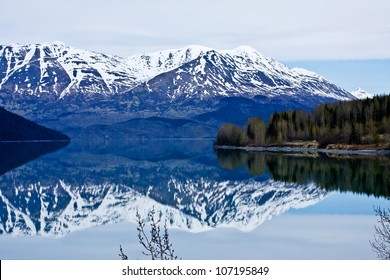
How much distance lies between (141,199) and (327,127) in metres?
73.5

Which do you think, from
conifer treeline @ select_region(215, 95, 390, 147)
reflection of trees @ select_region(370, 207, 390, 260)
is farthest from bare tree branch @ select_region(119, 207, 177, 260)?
conifer treeline @ select_region(215, 95, 390, 147)

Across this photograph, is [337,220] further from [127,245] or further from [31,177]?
[31,177]

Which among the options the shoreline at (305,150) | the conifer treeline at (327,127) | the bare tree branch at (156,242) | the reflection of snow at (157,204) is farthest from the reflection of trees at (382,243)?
the conifer treeline at (327,127)

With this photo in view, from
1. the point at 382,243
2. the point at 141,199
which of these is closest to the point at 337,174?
the point at 141,199

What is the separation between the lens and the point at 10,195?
4731 cm

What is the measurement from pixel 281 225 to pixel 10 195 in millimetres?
27801

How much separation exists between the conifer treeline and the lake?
111 ft

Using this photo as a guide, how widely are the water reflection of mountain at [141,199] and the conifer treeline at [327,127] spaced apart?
4205 cm

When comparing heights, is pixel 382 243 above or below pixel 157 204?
above

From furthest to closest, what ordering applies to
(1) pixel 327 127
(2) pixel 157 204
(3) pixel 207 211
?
(1) pixel 327 127 < (2) pixel 157 204 < (3) pixel 207 211

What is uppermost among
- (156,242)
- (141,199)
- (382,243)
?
(156,242)

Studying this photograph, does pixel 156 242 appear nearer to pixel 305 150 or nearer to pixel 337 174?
pixel 337 174

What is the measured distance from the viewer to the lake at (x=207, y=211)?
2191 cm

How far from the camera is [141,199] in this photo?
144 feet
